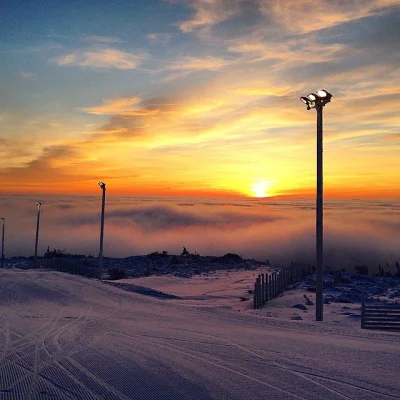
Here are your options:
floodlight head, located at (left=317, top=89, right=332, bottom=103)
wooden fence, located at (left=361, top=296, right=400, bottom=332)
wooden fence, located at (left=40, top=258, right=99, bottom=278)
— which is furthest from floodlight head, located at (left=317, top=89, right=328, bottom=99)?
wooden fence, located at (left=40, top=258, right=99, bottom=278)

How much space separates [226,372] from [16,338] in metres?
6.40

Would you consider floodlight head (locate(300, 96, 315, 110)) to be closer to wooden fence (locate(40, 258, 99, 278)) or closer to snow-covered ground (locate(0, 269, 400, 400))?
snow-covered ground (locate(0, 269, 400, 400))

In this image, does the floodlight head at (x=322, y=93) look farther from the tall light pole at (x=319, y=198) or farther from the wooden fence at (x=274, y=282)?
the wooden fence at (x=274, y=282)

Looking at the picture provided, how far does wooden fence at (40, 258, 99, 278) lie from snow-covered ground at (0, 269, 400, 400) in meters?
20.0

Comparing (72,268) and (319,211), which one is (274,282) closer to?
(319,211)

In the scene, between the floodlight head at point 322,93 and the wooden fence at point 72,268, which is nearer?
the floodlight head at point 322,93

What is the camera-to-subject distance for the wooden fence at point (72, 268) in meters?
43.2

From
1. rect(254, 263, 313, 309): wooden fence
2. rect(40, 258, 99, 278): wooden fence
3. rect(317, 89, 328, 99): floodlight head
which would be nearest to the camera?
rect(317, 89, 328, 99): floodlight head

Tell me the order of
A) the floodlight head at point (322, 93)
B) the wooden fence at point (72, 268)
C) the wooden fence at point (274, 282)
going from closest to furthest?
the floodlight head at point (322, 93) → the wooden fence at point (274, 282) → the wooden fence at point (72, 268)

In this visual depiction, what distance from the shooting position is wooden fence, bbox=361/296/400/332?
18875 mm

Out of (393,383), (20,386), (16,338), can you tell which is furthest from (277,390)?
(16,338)

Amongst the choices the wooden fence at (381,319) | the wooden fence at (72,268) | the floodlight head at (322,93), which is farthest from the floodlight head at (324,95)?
the wooden fence at (72,268)

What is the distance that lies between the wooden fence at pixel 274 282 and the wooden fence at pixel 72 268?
15625 millimetres

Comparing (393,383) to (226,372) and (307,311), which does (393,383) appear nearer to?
(226,372)
